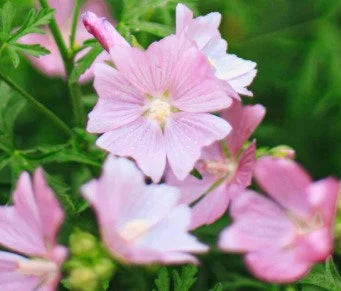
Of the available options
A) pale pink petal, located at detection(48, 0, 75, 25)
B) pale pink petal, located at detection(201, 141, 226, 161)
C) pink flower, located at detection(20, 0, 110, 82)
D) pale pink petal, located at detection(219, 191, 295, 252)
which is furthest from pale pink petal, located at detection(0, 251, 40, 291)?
pale pink petal, located at detection(48, 0, 75, 25)

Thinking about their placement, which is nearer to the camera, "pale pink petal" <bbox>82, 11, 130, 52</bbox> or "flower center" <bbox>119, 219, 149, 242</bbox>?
"flower center" <bbox>119, 219, 149, 242</bbox>

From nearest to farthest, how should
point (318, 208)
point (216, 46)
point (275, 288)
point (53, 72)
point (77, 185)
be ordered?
1. point (318, 208)
2. point (275, 288)
3. point (216, 46)
4. point (77, 185)
5. point (53, 72)

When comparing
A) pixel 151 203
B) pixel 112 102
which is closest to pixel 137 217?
pixel 151 203

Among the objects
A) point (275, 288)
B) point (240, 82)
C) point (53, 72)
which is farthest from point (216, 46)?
point (53, 72)

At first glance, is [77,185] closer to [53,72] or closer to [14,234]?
[53,72]

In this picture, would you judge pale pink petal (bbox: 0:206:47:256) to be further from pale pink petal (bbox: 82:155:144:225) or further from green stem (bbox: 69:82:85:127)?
green stem (bbox: 69:82:85:127)

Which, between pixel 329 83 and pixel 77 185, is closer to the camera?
pixel 77 185

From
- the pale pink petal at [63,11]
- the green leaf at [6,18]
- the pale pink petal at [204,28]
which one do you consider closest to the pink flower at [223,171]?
the pale pink petal at [204,28]
